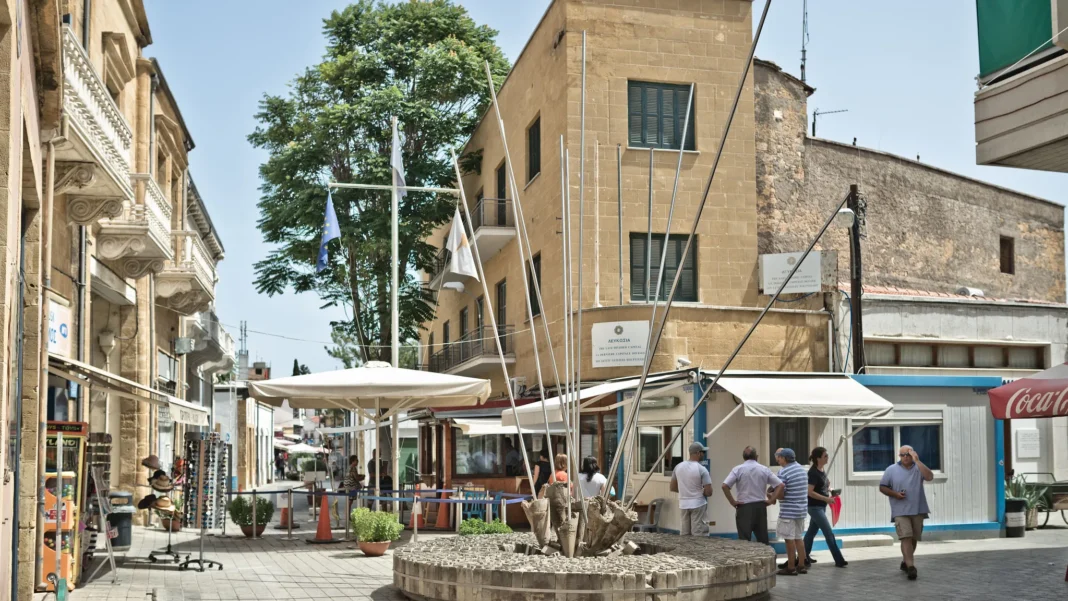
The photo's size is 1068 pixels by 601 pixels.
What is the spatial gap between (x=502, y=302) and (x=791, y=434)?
15.8 metres

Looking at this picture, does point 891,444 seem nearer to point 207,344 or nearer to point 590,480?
point 590,480

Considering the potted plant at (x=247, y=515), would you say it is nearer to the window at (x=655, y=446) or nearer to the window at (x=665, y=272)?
the window at (x=655, y=446)

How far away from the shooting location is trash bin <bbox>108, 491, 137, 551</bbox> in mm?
16172

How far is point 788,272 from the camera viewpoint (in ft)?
86.4

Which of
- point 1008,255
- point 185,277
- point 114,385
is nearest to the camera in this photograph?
point 114,385

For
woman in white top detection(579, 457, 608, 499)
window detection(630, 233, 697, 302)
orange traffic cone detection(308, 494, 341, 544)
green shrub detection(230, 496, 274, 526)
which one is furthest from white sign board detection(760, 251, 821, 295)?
green shrub detection(230, 496, 274, 526)

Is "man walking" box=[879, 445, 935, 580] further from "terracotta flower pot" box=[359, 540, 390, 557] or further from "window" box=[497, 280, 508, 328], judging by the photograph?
"window" box=[497, 280, 508, 328]

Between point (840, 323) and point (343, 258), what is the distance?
1591cm

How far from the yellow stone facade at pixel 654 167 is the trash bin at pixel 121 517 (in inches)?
426

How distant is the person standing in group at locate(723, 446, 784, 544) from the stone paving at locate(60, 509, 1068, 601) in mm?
904

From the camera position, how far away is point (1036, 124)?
458 inches

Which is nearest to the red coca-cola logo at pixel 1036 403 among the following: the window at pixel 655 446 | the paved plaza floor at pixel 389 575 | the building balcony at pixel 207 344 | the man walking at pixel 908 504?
the man walking at pixel 908 504

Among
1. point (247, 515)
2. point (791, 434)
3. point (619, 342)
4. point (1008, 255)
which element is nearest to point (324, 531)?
point (247, 515)

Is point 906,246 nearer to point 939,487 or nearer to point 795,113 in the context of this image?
point 795,113
